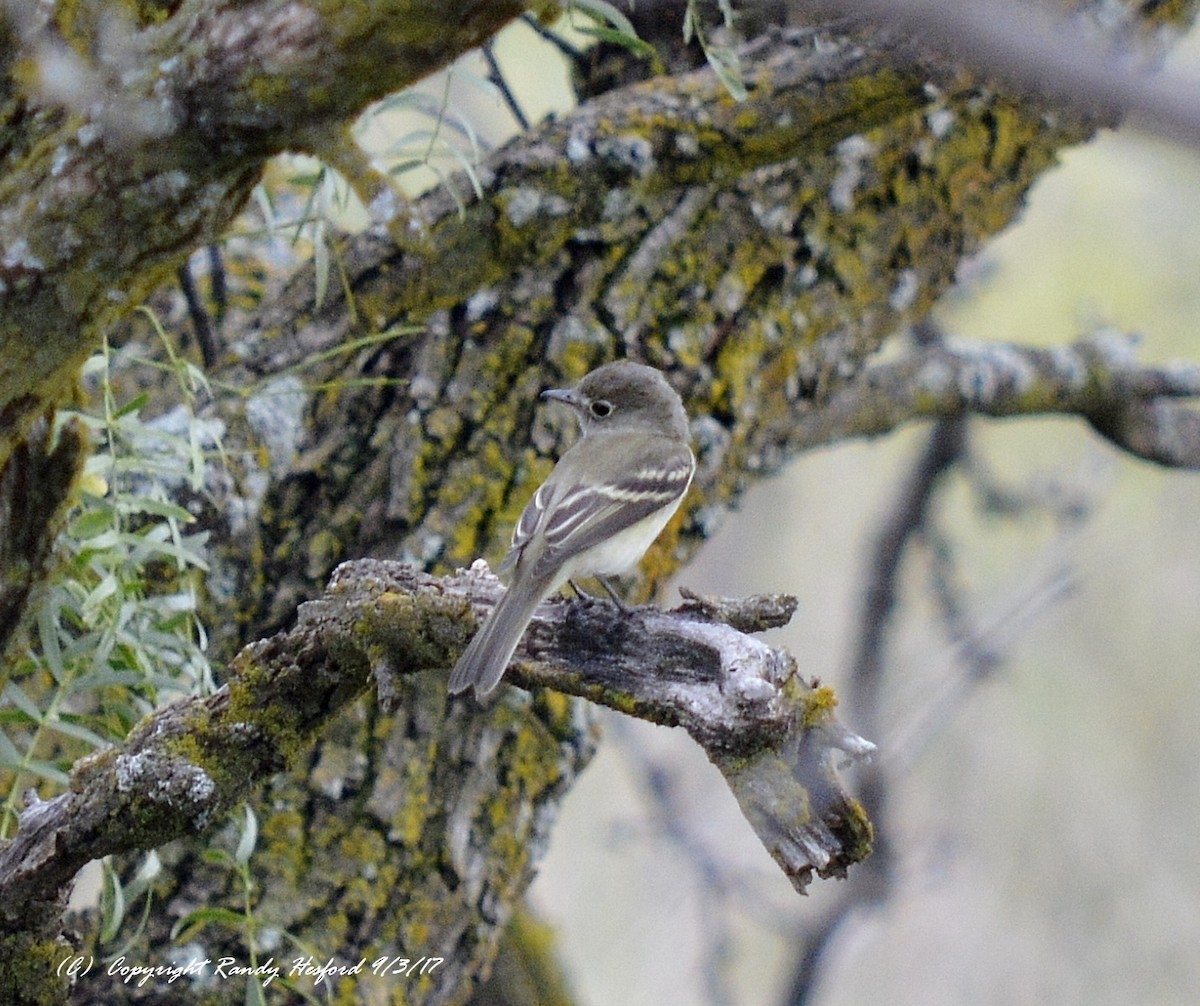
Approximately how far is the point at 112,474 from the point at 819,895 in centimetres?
430

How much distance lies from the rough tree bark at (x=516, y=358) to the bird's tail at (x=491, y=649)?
527mm

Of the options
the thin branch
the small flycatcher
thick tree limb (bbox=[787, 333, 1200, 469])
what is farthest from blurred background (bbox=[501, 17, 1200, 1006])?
the thin branch

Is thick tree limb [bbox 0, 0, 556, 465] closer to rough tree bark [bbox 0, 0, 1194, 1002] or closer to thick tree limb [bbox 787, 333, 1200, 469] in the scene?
rough tree bark [bbox 0, 0, 1194, 1002]

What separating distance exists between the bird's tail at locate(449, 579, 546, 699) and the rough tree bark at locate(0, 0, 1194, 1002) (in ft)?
1.73

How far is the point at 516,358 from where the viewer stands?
3.17 metres

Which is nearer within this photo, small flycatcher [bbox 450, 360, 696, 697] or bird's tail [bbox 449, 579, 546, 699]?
bird's tail [bbox 449, 579, 546, 699]

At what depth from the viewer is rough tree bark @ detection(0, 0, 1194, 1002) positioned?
2.84 m

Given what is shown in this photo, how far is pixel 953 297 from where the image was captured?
6.09 m

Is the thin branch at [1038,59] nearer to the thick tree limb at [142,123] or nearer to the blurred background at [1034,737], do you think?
the thick tree limb at [142,123]

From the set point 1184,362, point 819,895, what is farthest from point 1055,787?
point 1184,362

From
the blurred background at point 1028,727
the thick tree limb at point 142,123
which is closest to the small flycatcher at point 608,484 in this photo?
the thick tree limb at point 142,123

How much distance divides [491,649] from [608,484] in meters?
1.09

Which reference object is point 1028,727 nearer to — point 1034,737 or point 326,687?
point 1034,737

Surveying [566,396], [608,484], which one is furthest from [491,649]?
[566,396]
